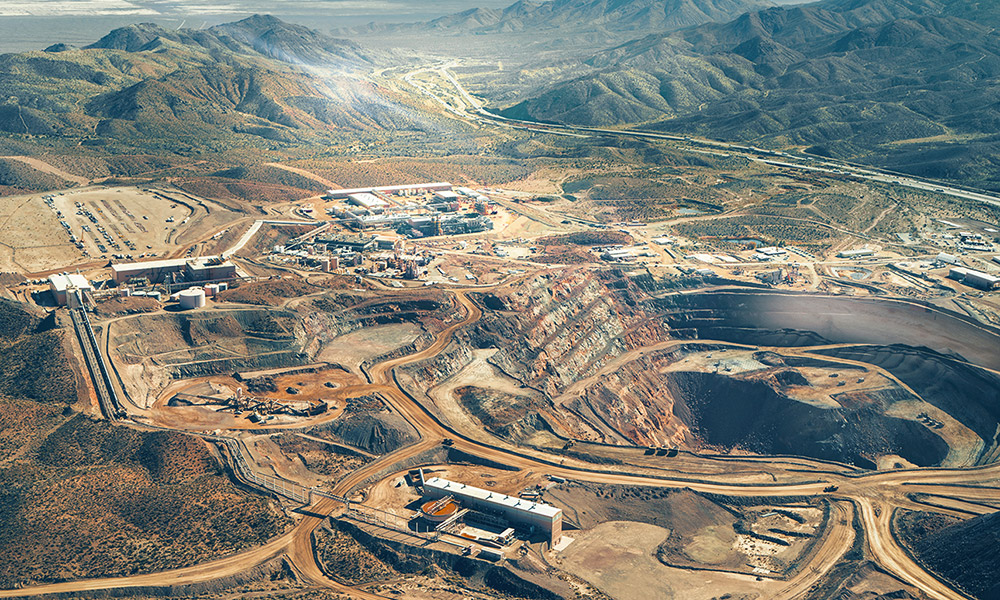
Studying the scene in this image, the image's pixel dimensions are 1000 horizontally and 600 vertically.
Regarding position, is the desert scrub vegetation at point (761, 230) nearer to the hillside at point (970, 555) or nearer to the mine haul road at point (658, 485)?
the mine haul road at point (658, 485)

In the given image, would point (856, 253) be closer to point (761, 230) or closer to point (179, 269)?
point (761, 230)

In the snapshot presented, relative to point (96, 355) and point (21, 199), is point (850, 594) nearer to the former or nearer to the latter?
point (96, 355)

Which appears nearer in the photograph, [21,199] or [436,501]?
[436,501]

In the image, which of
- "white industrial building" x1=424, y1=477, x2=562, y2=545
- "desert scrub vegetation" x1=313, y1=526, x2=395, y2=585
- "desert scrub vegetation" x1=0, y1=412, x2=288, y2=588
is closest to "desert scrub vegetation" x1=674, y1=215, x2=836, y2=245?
"white industrial building" x1=424, y1=477, x2=562, y2=545

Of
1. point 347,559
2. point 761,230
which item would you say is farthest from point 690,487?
point 761,230

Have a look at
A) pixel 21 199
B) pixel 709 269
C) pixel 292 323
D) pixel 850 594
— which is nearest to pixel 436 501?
pixel 850 594

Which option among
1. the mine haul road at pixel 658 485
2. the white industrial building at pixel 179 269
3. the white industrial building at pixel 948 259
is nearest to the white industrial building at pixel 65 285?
the white industrial building at pixel 179 269

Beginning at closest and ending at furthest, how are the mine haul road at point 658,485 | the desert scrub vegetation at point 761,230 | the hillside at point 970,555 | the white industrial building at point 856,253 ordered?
the mine haul road at point 658,485 → the hillside at point 970,555 → the white industrial building at point 856,253 → the desert scrub vegetation at point 761,230
